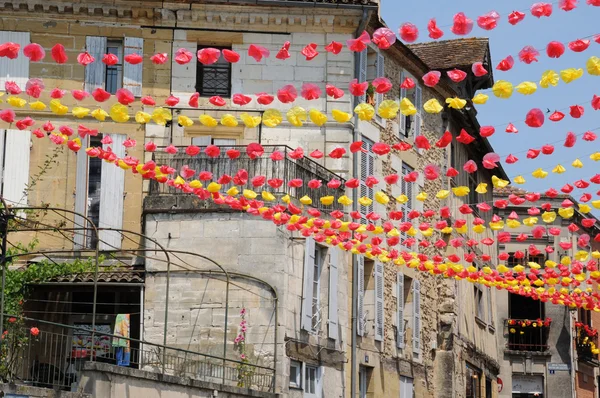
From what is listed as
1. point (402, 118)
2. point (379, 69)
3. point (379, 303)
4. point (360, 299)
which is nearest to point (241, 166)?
point (360, 299)

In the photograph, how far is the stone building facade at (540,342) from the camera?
1507 inches

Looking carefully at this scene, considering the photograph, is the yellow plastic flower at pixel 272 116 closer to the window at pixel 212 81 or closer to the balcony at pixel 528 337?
the window at pixel 212 81

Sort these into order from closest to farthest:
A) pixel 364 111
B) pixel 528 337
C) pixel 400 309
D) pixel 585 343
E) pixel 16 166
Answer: pixel 364 111 → pixel 16 166 → pixel 400 309 → pixel 528 337 → pixel 585 343

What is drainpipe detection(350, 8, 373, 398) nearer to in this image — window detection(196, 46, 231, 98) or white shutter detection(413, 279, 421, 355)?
window detection(196, 46, 231, 98)

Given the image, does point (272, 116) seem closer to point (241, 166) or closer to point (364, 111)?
point (364, 111)

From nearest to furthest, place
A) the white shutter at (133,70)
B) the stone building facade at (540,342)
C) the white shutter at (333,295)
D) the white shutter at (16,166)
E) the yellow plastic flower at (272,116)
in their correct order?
the yellow plastic flower at (272,116)
the white shutter at (16,166)
the white shutter at (333,295)
the white shutter at (133,70)
the stone building facade at (540,342)

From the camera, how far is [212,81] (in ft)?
74.6

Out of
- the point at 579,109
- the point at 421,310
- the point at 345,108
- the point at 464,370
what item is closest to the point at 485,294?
the point at 464,370

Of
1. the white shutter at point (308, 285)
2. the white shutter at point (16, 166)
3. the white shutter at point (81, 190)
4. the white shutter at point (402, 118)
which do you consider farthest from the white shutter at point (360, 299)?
the white shutter at point (16, 166)

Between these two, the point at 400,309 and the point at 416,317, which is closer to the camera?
the point at 400,309

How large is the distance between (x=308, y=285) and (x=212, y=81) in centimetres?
427

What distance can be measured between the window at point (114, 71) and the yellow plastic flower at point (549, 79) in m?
11.7

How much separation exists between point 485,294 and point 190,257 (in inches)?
533

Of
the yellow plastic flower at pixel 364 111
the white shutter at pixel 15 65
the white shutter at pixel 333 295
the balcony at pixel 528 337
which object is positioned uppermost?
the white shutter at pixel 15 65
